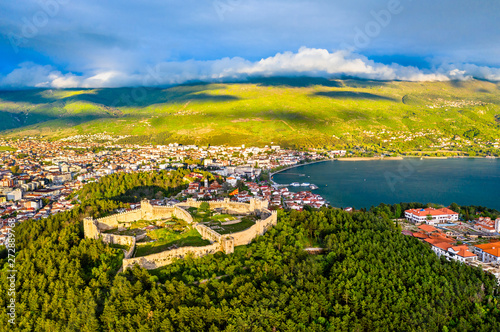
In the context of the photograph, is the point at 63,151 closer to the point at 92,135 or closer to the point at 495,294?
the point at 92,135

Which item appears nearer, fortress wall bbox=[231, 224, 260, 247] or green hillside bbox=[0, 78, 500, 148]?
fortress wall bbox=[231, 224, 260, 247]

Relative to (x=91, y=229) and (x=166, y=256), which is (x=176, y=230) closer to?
(x=166, y=256)

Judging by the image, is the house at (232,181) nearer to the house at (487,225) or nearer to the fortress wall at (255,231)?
the fortress wall at (255,231)

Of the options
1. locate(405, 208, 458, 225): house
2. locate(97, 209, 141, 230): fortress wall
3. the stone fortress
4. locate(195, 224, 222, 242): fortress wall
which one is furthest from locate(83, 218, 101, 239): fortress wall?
locate(405, 208, 458, 225): house

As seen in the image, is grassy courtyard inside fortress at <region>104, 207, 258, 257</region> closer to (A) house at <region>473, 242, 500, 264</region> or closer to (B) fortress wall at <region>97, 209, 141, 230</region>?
(B) fortress wall at <region>97, 209, 141, 230</region>

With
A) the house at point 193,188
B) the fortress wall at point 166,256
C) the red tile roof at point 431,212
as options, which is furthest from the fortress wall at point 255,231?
the house at point 193,188

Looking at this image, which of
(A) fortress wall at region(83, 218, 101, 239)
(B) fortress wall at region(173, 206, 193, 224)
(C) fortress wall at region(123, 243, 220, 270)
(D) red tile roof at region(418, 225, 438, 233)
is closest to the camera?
(C) fortress wall at region(123, 243, 220, 270)
